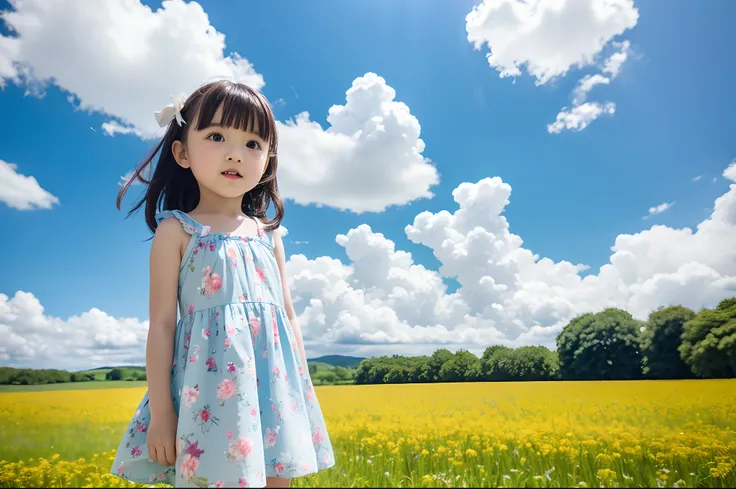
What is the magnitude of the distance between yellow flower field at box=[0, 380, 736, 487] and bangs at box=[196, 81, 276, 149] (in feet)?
5.59

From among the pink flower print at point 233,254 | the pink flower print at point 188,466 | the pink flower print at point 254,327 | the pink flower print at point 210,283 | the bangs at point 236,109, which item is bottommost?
the pink flower print at point 188,466

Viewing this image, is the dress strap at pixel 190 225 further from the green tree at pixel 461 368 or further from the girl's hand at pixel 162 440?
the green tree at pixel 461 368

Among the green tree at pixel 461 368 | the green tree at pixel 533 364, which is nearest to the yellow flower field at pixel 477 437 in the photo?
the green tree at pixel 461 368

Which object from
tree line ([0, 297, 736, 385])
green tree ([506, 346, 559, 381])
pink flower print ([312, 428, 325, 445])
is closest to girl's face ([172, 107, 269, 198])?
pink flower print ([312, 428, 325, 445])

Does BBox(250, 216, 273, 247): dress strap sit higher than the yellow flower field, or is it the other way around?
BBox(250, 216, 273, 247): dress strap

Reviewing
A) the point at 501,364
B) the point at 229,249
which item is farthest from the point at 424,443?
the point at 501,364

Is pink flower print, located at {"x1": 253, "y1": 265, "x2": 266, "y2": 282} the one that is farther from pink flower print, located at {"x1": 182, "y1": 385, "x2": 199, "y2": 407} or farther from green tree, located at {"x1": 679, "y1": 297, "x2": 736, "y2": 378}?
green tree, located at {"x1": 679, "y1": 297, "x2": 736, "y2": 378}

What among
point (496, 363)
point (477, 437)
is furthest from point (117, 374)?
point (496, 363)

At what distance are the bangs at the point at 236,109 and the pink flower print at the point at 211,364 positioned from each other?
0.68 metres

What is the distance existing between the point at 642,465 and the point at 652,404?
4.01 ft

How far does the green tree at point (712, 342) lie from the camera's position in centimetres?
419

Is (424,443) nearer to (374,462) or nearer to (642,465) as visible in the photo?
(374,462)

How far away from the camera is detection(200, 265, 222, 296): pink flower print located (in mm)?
1534

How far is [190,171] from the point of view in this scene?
6.10 ft
